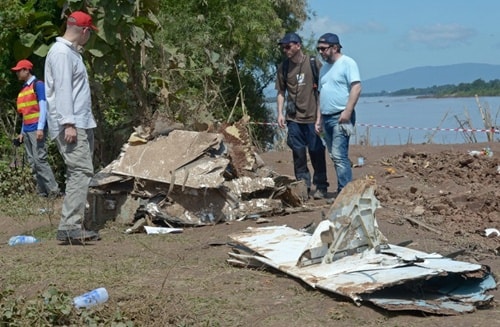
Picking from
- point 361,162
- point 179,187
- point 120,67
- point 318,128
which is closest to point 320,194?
point 318,128

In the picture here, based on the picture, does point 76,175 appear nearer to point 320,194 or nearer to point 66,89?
point 66,89

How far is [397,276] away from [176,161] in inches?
151

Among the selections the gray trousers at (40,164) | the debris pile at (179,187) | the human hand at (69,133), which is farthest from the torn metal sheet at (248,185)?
the gray trousers at (40,164)

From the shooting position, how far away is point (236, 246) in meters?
7.14

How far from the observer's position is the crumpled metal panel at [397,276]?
5.54 meters

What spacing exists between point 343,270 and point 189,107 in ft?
18.8

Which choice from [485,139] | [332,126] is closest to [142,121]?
[332,126]

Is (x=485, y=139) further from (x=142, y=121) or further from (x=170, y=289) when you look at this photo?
(x=170, y=289)

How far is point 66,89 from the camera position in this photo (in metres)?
7.66

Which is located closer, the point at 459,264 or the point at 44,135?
the point at 459,264

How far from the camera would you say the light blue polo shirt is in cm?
952

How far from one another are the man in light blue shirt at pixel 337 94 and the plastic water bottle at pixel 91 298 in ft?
14.0

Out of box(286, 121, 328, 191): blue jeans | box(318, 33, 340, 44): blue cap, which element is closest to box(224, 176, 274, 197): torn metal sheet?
box(286, 121, 328, 191): blue jeans

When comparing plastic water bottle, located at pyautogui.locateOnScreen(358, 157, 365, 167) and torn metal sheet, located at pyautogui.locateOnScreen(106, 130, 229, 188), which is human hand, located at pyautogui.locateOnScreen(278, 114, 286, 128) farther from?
plastic water bottle, located at pyautogui.locateOnScreen(358, 157, 365, 167)
